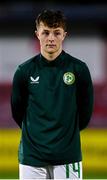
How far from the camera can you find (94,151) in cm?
1127

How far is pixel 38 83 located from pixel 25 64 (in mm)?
158

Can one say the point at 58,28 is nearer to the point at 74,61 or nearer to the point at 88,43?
the point at 74,61

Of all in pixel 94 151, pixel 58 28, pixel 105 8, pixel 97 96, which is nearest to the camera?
pixel 58 28

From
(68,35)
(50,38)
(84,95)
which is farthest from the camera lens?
(68,35)

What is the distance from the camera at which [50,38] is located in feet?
16.2

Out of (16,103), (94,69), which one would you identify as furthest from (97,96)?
(16,103)

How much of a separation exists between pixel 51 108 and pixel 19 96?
1.01 feet

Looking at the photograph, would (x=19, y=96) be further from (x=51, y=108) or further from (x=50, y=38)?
(x=50, y=38)

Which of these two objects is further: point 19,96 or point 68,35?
point 68,35

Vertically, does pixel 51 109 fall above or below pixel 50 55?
below

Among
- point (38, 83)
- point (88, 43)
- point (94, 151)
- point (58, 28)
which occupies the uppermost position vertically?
point (88, 43)

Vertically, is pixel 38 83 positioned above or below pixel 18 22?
below

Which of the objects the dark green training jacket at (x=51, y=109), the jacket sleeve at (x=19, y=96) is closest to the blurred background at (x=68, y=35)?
the jacket sleeve at (x=19, y=96)

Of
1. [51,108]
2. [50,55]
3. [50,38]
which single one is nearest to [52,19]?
[50,38]
